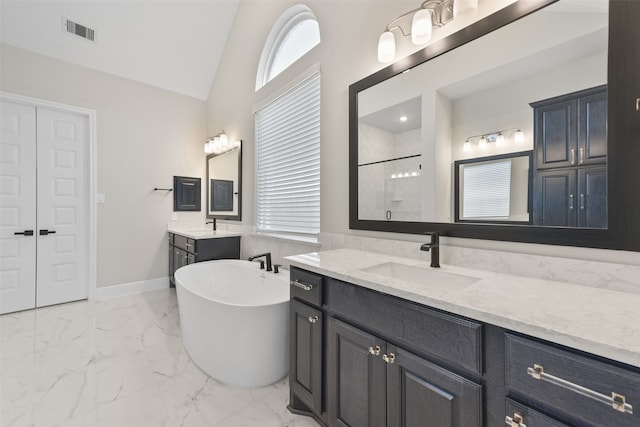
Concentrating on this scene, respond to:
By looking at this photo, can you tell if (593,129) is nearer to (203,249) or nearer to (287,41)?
(287,41)

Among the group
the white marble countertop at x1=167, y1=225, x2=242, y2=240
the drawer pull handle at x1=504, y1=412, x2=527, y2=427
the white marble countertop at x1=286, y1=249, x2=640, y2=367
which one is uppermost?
the white marble countertop at x1=167, y1=225, x2=242, y2=240

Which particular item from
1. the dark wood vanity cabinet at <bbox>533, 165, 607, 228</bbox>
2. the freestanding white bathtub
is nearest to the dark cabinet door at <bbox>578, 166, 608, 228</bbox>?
the dark wood vanity cabinet at <bbox>533, 165, 607, 228</bbox>

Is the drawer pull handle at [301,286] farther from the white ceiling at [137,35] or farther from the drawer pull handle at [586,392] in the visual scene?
the white ceiling at [137,35]

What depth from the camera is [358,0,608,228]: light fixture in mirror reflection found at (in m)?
1.11

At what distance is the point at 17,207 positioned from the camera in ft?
9.98

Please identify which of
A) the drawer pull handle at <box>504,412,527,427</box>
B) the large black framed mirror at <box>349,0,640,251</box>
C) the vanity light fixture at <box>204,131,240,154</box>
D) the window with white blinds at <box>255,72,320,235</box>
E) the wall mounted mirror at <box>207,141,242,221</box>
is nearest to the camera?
the drawer pull handle at <box>504,412,527,427</box>

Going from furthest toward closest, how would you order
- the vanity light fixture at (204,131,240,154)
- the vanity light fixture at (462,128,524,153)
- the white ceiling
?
the vanity light fixture at (204,131,240,154), the white ceiling, the vanity light fixture at (462,128,524,153)

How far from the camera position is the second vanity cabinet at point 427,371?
0.65 m

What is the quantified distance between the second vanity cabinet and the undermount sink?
32cm

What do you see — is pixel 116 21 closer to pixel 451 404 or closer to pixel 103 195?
pixel 103 195

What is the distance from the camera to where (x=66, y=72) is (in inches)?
128

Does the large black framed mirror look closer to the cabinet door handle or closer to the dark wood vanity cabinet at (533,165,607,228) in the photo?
the dark wood vanity cabinet at (533,165,607,228)

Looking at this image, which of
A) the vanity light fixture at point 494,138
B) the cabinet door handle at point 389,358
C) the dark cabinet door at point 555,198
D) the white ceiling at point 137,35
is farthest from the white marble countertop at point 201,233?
the dark cabinet door at point 555,198

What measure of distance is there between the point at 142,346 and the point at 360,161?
7.79ft
